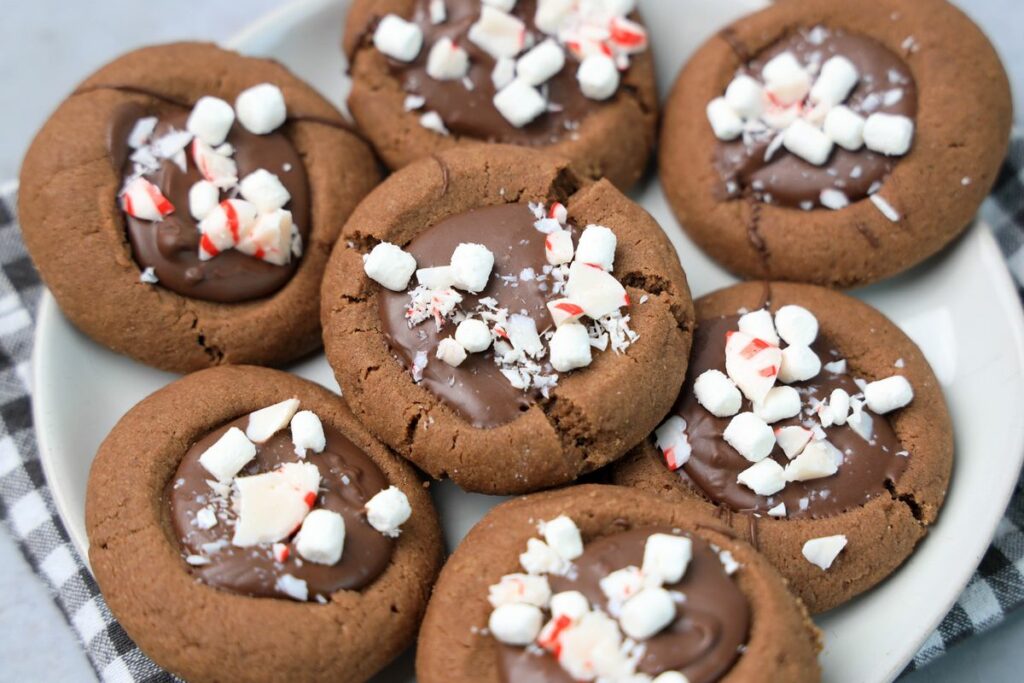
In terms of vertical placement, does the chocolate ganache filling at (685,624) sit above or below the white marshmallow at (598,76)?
below

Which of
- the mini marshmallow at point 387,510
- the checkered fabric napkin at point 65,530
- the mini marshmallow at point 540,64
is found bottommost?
the checkered fabric napkin at point 65,530

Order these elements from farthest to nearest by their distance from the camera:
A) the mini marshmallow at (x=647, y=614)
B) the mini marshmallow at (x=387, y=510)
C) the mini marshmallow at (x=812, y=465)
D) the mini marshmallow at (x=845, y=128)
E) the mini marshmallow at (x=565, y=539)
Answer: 1. the mini marshmallow at (x=845, y=128)
2. the mini marshmallow at (x=812, y=465)
3. the mini marshmallow at (x=387, y=510)
4. the mini marshmallow at (x=565, y=539)
5. the mini marshmallow at (x=647, y=614)

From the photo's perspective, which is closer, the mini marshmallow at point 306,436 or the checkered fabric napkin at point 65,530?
the mini marshmallow at point 306,436

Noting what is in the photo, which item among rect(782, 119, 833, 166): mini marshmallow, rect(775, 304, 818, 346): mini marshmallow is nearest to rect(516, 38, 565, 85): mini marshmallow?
rect(782, 119, 833, 166): mini marshmallow

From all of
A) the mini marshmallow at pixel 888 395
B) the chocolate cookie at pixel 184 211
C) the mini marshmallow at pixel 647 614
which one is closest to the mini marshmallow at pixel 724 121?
the mini marshmallow at pixel 888 395

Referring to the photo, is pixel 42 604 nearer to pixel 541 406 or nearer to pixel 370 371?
pixel 370 371

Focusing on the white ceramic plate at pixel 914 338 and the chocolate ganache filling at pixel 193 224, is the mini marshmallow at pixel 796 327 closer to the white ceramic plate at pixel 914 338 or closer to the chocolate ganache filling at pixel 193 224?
the white ceramic plate at pixel 914 338

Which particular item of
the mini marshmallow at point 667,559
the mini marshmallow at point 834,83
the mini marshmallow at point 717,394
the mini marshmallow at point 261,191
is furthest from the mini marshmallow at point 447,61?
the mini marshmallow at point 667,559

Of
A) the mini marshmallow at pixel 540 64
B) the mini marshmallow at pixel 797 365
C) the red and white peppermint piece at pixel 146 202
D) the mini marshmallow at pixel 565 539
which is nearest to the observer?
the mini marshmallow at pixel 565 539
